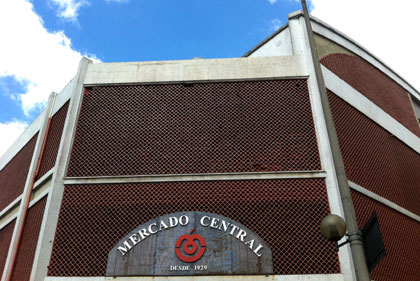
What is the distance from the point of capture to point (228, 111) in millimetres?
12305

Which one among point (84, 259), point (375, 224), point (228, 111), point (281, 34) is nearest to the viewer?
point (375, 224)

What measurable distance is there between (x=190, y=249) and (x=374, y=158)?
740 cm

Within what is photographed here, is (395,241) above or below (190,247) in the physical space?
above

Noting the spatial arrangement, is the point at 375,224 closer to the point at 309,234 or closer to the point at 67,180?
the point at 309,234

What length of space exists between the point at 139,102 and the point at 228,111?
2.98m

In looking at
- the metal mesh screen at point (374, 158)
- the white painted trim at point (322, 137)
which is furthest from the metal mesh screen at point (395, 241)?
the white painted trim at point (322, 137)

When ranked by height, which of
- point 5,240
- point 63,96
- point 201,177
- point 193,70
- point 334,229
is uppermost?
point 193,70

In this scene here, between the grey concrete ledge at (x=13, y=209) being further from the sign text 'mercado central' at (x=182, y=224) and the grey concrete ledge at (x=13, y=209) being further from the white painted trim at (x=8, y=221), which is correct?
the sign text 'mercado central' at (x=182, y=224)

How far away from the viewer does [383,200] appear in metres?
12.3

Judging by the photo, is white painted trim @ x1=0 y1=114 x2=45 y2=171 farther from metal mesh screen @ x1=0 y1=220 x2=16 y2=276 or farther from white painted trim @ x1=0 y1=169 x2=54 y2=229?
metal mesh screen @ x1=0 y1=220 x2=16 y2=276

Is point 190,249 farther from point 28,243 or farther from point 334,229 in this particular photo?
point 334,229

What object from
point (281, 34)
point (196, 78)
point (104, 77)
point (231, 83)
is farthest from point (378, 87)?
point (104, 77)

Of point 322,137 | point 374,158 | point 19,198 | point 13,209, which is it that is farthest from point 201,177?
point 13,209

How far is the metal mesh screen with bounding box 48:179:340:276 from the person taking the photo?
978 centimetres
